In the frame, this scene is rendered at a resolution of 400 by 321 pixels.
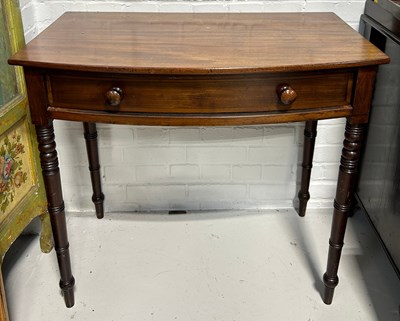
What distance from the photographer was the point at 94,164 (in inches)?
74.6

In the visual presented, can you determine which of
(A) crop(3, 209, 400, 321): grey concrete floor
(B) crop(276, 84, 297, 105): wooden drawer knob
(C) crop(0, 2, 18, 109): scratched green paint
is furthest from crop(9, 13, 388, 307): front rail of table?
(A) crop(3, 209, 400, 321): grey concrete floor

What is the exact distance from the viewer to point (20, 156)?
160 centimetres

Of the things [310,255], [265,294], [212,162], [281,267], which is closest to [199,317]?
[265,294]

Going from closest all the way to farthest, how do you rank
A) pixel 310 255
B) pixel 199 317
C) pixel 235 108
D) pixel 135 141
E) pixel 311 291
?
pixel 235 108
pixel 199 317
pixel 311 291
pixel 310 255
pixel 135 141

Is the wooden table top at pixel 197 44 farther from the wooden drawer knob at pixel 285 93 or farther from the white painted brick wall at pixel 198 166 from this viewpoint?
the white painted brick wall at pixel 198 166

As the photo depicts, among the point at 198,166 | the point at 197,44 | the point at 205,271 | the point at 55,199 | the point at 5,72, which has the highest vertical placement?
the point at 197,44

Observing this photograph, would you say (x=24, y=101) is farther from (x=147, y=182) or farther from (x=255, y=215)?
(x=255, y=215)

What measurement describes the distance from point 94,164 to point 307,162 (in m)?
0.78

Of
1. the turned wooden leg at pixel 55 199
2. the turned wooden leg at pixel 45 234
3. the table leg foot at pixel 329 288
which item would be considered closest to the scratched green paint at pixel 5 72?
the turned wooden leg at pixel 55 199

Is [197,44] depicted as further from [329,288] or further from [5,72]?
[329,288]

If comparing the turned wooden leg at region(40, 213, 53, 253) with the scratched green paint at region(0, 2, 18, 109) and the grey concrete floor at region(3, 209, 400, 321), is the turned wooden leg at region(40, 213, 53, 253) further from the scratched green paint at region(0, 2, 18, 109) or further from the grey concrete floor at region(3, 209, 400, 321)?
the scratched green paint at region(0, 2, 18, 109)

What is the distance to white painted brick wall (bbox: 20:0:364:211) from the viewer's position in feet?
6.27

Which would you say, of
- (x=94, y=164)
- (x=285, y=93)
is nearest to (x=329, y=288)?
(x=285, y=93)

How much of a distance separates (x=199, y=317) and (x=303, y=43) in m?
0.84
